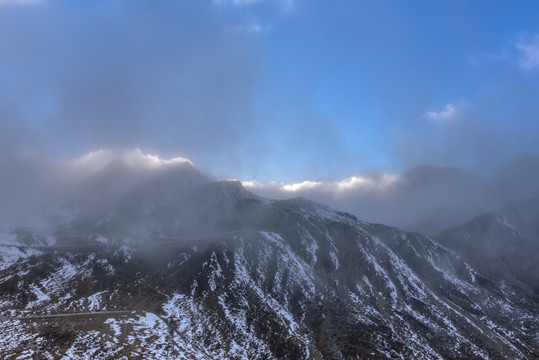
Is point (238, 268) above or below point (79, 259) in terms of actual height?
below

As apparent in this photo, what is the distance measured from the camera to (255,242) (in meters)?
174

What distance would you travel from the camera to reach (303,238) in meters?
190

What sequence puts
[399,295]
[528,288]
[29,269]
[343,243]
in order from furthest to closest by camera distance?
[343,243] → [528,288] → [399,295] → [29,269]

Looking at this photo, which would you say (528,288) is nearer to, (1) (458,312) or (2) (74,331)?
(1) (458,312)

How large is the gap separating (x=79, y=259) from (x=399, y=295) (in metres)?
147

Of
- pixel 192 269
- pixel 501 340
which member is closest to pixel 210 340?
pixel 192 269

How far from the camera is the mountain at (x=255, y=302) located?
92750 millimetres

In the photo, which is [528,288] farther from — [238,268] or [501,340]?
[238,268]

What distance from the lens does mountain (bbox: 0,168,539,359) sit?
304 ft

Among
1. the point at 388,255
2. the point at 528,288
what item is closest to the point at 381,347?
the point at 388,255

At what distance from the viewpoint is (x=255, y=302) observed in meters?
126

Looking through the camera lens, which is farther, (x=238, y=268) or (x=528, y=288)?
(x=528, y=288)

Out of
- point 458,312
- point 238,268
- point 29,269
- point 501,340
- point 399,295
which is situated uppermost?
point 29,269

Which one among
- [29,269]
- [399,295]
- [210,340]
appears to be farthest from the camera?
[399,295]
